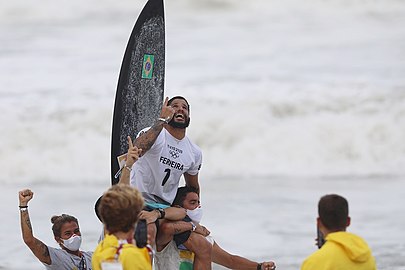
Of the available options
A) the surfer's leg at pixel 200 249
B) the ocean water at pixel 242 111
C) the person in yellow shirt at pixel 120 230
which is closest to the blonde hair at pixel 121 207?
the person in yellow shirt at pixel 120 230

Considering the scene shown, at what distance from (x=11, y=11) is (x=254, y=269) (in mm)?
18592

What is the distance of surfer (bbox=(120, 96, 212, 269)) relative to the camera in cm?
651

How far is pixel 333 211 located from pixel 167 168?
2182mm

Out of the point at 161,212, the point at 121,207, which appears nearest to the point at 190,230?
the point at 161,212

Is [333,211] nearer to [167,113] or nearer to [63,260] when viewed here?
[167,113]

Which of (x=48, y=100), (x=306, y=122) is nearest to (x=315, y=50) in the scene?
(x=306, y=122)

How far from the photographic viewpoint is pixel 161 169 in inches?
259

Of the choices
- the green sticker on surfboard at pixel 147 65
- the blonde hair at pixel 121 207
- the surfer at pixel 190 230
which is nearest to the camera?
the blonde hair at pixel 121 207

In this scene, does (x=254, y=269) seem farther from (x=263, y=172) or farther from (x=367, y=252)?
(x=263, y=172)

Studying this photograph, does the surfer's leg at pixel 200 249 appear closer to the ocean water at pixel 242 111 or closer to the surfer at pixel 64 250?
the surfer at pixel 64 250

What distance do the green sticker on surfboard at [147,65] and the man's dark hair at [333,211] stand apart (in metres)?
2.81

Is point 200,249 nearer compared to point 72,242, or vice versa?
point 72,242

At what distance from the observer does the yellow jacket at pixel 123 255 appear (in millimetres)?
4418

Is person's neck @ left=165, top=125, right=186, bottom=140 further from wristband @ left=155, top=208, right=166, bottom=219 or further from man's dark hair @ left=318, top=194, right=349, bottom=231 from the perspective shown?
man's dark hair @ left=318, top=194, right=349, bottom=231
